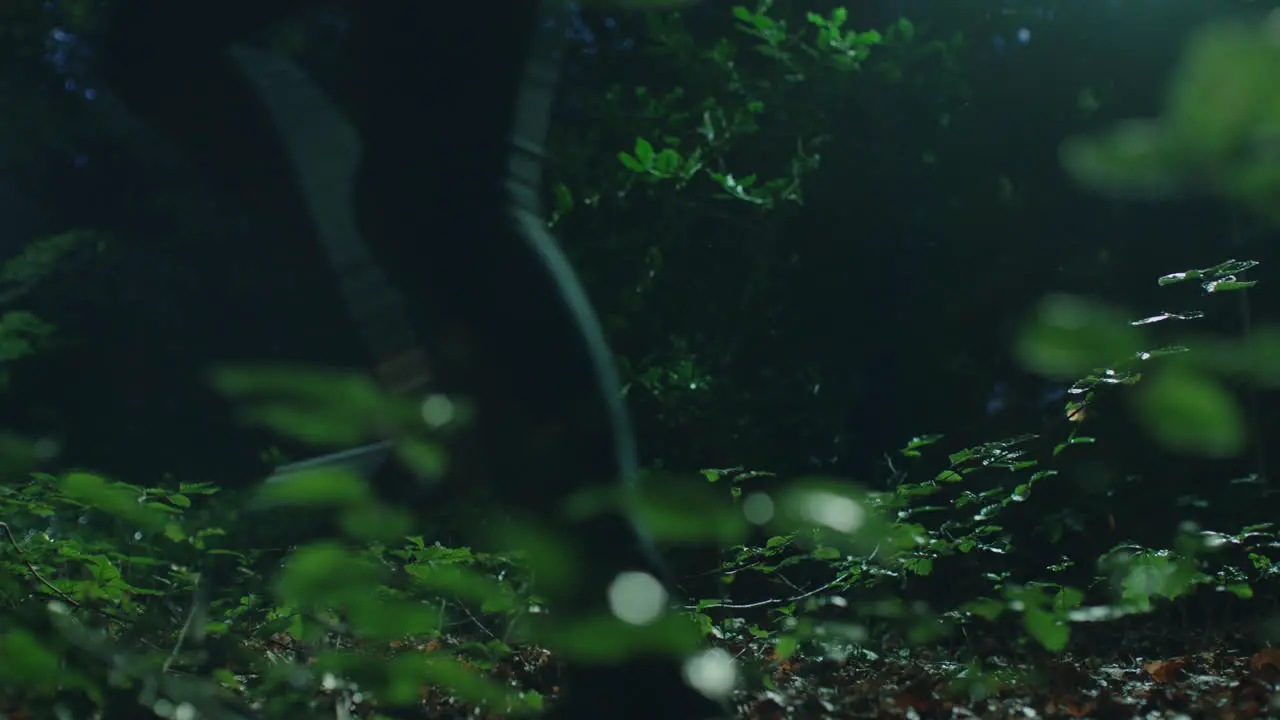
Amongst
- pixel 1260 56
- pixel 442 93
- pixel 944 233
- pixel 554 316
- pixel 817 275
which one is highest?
pixel 944 233

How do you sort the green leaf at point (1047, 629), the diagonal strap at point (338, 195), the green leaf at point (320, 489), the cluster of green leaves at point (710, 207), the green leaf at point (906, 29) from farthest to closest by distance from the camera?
the green leaf at point (906, 29) → the cluster of green leaves at point (710, 207) → the green leaf at point (1047, 629) → the diagonal strap at point (338, 195) → the green leaf at point (320, 489)

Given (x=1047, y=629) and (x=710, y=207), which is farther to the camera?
(x=710, y=207)

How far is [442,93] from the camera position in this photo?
1.10 metres

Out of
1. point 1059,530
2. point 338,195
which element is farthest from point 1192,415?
point 1059,530

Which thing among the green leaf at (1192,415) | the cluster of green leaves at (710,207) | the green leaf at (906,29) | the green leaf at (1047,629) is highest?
the green leaf at (906,29)

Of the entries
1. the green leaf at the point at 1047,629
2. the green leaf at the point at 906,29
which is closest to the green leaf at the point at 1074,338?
the green leaf at the point at 1047,629

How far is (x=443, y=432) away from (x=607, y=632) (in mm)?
225

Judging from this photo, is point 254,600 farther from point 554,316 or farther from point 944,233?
point 944,233

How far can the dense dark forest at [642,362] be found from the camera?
70 centimetres

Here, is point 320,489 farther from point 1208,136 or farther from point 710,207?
point 710,207

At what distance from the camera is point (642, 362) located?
180 inches

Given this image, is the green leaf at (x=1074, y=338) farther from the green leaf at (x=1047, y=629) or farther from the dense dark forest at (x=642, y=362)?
the green leaf at (x=1047, y=629)

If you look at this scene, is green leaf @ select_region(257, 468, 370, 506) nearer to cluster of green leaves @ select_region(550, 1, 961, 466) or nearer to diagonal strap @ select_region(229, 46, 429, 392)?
diagonal strap @ select_region(229, 46, 429, 392)

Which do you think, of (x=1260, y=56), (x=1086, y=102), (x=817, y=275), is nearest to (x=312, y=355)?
(x=817, y=275)
